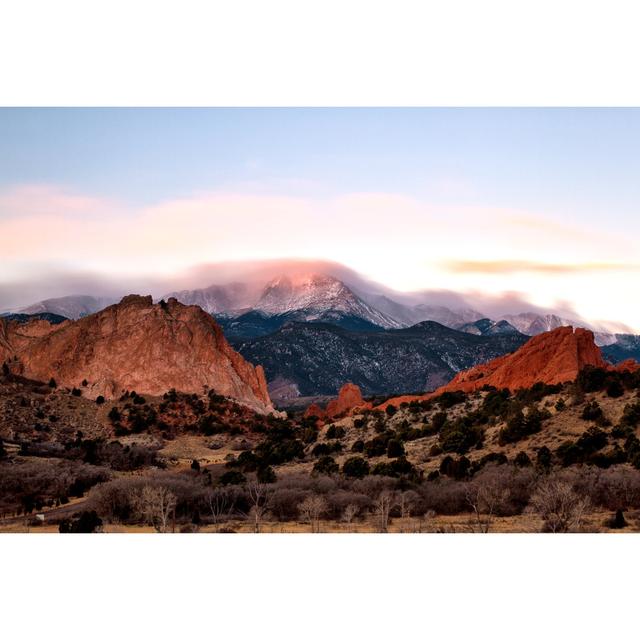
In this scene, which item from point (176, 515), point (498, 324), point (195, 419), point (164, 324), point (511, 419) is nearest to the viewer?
point (176, 515)

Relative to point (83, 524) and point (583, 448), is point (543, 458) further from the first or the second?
point (83, 524)

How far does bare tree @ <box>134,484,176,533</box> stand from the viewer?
2966cm

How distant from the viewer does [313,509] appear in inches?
1230

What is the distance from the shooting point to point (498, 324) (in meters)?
158

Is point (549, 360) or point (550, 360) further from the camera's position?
point (549, 360)

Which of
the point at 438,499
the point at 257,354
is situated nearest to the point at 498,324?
the point at 257,354

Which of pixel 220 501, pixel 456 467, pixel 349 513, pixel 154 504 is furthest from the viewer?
pixel 456 467

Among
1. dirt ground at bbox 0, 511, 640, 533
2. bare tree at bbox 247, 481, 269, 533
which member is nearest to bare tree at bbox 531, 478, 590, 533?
dirt ground at bbox 0, 511, 640, 533

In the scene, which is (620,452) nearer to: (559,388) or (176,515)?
(559,388)

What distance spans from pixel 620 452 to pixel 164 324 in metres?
53.6

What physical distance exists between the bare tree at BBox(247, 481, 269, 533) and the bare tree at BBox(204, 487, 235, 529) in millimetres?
848

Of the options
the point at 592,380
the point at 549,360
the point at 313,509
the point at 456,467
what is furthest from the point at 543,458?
the point at 549,360

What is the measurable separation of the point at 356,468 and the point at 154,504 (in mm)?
16143

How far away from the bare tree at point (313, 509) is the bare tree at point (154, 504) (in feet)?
16.9
